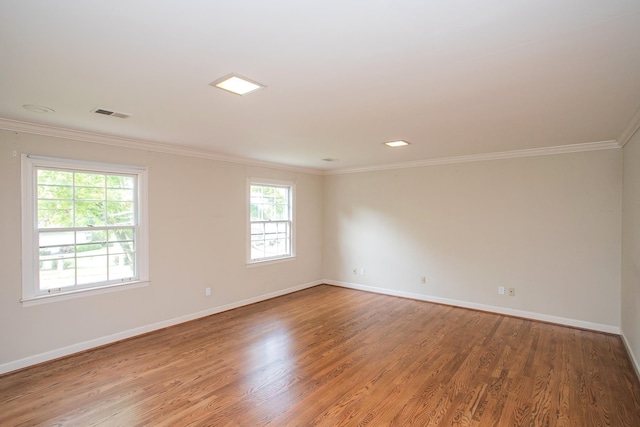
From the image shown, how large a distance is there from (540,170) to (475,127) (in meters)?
1.91

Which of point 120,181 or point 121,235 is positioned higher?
point 120,181

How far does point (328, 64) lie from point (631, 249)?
3722mm

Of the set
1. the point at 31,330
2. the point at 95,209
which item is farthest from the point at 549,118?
the point at 31,330

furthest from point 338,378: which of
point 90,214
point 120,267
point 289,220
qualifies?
point 289,220

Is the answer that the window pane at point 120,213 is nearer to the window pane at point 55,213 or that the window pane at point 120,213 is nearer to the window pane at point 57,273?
the window pane at point 55,213

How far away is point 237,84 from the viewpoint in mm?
2223

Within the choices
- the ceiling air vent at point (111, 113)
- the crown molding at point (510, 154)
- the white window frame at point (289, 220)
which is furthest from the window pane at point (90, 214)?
the crown molding at point (510, 154)

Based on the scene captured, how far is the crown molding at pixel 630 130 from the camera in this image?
9.62ft

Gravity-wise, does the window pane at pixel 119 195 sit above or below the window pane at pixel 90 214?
above

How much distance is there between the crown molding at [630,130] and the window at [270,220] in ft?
15.3

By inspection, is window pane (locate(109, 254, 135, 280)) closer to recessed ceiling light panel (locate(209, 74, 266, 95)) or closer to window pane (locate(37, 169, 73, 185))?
window pane (locate(37, 169, 73, 185))

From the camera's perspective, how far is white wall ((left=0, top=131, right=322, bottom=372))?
3.17 metres

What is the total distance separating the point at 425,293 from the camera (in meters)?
5.58

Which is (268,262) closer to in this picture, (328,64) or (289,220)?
(289,220)
